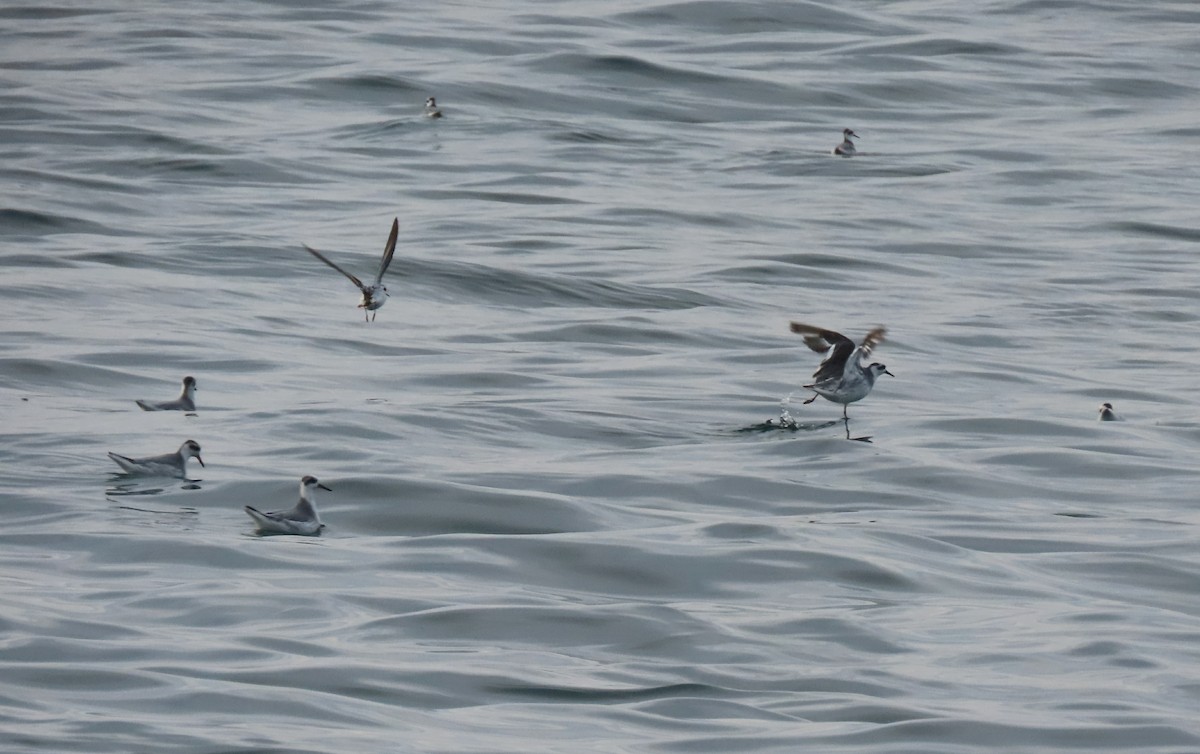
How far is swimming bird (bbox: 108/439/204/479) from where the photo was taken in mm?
13008

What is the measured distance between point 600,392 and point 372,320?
13.4 feet

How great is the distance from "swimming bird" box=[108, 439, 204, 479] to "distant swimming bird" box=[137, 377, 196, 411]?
6.25ft

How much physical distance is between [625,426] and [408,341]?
4365 millimetres

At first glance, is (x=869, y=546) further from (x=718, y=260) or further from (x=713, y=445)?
(x=718, y=260)

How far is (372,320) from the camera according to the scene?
2031 centimetres

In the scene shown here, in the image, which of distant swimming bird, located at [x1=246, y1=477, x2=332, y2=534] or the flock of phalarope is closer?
distant swimming bird, located at [x1=246, y1=477, x2=332, y2=534]

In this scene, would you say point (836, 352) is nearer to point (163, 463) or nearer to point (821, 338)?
point (821, 338)

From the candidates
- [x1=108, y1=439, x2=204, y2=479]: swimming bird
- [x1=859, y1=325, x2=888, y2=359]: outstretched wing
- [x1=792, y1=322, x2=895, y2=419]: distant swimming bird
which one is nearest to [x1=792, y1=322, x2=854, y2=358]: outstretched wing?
[x1=792, y1=322, x2=895, y2=419]: distant swimming bird

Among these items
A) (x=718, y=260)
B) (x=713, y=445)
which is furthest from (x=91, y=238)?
(x=713, y=445)

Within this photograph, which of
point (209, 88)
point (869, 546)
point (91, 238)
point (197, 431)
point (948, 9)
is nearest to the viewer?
point (869, 546)

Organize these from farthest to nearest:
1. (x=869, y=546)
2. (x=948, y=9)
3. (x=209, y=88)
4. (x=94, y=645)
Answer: (x=948, y=9)
(x=209, y=88)
(x=869, y=546)
(x=94, y=645)

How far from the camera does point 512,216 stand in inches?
1029

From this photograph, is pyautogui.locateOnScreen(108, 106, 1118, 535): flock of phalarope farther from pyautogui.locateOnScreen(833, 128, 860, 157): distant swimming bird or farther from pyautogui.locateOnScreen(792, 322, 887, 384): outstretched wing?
pyautogui.locateOnScreen(833, 128, 860, 157): distant swimming bird

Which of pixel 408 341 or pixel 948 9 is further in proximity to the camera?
pixel 948 9
